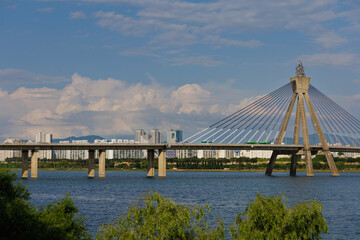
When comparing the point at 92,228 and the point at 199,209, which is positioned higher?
the point at 199,209

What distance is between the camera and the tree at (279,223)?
85.7ft

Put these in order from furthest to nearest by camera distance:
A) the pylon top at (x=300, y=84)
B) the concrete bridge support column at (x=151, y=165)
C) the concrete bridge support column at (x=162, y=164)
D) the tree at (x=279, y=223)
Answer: the pylon top at (x=300, y=84) → the concrete bridge support column at (x=151, y=165) → the concrete bridge support column at (x=162, y=164) → the tree at (x=279, y=223)

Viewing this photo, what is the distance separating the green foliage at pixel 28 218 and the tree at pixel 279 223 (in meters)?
8.55

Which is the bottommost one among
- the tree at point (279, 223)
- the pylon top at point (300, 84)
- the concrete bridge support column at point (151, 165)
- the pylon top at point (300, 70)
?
the tree at point (279, 223)

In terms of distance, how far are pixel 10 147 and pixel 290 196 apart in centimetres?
6842

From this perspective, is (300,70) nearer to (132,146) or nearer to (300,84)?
(300,84)

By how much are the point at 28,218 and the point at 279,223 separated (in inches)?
467

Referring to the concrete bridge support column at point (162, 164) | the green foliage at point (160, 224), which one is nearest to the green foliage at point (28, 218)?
the green foliage at point (160, 224)

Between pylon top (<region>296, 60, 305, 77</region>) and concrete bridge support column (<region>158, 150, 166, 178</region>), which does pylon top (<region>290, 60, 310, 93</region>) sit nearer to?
pylon top (<region>296, 60, 305, 77</region>)

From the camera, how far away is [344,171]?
192625 mm

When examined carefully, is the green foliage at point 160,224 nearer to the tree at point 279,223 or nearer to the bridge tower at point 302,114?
the tree at point 279,223

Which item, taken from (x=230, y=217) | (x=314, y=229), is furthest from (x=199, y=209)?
(x=230, y=217)

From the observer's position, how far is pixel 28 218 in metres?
24.8

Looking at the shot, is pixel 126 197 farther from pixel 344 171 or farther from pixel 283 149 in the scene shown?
pixel 344 171
